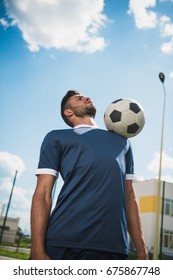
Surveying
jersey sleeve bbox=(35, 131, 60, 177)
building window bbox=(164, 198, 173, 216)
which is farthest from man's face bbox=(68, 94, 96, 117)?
building window bbox=(164, 198, 173, 216)

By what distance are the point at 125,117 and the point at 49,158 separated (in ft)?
2.31

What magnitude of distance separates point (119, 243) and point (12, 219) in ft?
134

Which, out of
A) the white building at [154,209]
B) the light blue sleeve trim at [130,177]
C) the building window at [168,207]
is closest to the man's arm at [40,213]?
the light blue sleeve trim at [130,177]

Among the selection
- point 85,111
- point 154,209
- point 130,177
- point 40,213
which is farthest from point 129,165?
point 154,209

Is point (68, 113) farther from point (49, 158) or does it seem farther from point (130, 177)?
point (130, 177)

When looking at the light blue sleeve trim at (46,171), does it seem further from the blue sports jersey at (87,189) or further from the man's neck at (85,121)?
the man's neck at (85,121)

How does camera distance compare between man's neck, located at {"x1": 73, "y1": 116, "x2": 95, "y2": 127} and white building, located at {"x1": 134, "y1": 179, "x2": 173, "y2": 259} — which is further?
white building, located at {"x1": 134, "y1": 179, "x2": 173, "y2": 259}

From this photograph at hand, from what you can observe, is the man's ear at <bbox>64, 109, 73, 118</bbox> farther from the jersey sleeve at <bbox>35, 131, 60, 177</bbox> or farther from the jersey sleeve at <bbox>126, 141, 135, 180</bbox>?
the jersey sleeve at <bbox>126, 141, 135, 180</bbox>

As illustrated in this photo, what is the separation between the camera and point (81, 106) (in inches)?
79.9

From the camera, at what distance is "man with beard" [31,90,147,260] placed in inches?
57.0

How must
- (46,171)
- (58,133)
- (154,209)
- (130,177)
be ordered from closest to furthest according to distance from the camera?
(46,171) < (58,133) < (130,177) < (154,209)
